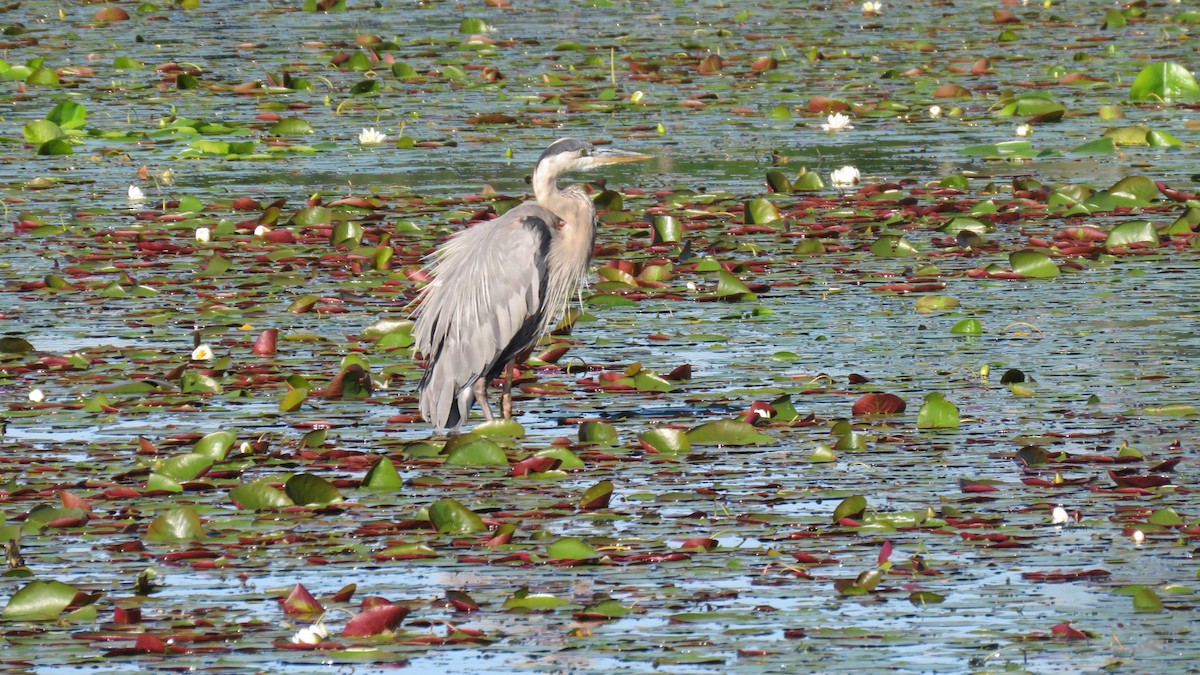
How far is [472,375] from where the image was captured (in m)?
7.81

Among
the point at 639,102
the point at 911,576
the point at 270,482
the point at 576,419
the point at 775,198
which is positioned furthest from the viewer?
the point at 639,102

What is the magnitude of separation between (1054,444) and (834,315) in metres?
2.28

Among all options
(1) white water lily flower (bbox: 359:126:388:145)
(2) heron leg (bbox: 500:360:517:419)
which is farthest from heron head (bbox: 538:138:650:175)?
(1) white water lily flower (bbox: 359:126:388:145)

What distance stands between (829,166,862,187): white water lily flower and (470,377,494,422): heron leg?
446cm

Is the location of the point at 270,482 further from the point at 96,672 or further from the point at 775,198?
the point at 775,198

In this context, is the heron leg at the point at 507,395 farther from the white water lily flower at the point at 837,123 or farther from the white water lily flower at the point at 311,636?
the white water lily flower at the point at 837,123

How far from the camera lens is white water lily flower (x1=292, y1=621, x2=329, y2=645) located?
201 inches

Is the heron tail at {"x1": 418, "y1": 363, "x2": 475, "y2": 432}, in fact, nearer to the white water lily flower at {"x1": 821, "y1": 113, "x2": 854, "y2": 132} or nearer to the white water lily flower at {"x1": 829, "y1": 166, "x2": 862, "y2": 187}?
the white water lily flower at {"x1": 829, "y1": 166, "x2": 862, "y2": 187}

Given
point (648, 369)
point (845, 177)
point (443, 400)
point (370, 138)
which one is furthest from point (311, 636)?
point (370, 138)

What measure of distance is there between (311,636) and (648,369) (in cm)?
335

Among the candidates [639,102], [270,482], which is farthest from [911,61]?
[270,482]

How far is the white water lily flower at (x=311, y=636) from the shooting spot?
16.8 ft

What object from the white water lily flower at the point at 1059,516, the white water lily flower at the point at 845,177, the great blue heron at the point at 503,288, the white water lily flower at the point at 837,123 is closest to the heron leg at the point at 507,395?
the great blue heron at the point at 503,288

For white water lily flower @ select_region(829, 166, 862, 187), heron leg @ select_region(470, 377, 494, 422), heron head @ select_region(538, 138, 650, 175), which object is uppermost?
heron head @ select_region(538, 138, 650, 175)
